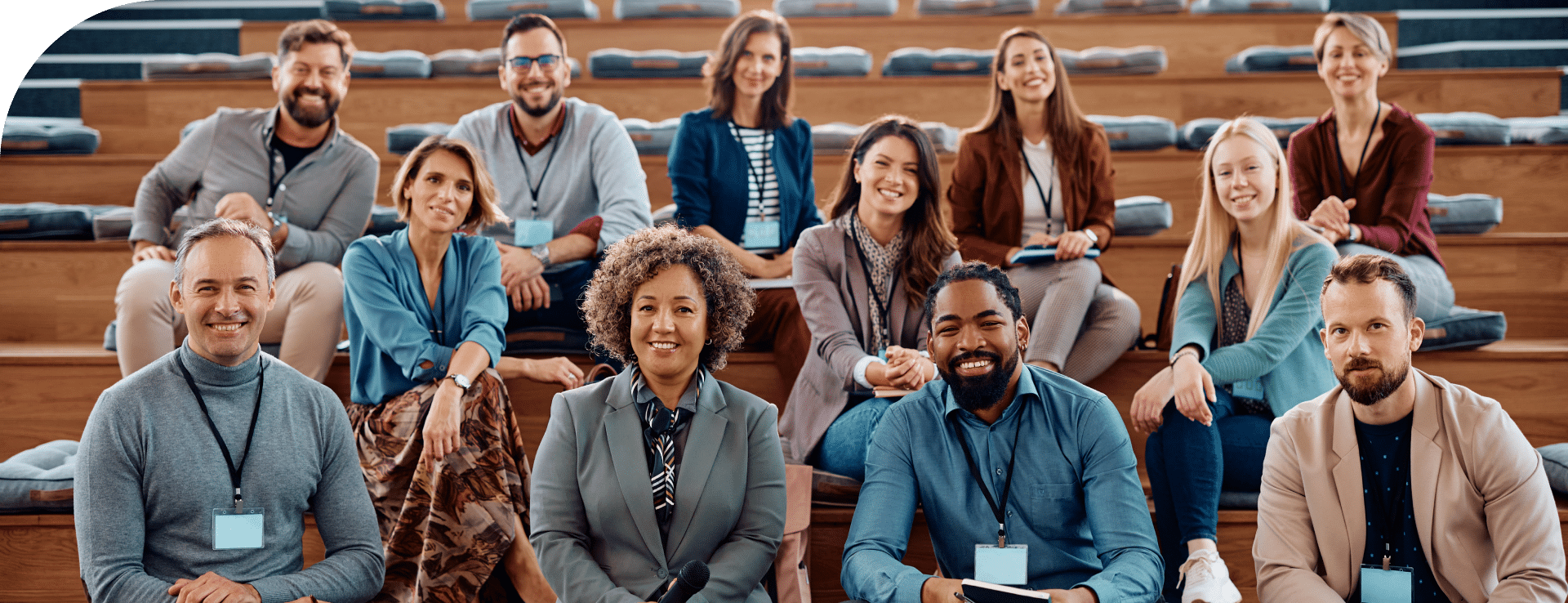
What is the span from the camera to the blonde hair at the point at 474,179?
7.97ft

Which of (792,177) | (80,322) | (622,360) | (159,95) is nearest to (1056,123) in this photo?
(792,177)

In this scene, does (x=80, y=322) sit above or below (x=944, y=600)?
above

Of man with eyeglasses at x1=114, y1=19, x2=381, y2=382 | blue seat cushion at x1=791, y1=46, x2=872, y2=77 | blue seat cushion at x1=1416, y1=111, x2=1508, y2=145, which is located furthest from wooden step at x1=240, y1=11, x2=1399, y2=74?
man with eyeglasses at x1=114, y1=19, x2=381, y2=382

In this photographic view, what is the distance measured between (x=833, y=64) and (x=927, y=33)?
582 millimetres

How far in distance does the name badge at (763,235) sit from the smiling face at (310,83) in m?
1.18

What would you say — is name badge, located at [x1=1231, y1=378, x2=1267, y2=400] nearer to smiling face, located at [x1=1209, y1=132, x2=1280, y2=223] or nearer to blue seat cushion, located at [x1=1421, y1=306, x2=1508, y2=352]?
smiling face, located at [x1=1209, y1=132, x2=1280, y2=223]

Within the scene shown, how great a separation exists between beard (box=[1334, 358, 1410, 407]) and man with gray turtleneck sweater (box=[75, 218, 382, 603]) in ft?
5.35

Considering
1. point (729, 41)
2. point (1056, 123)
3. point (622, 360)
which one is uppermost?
point (729, 41)

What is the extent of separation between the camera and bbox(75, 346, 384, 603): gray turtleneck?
163 cm

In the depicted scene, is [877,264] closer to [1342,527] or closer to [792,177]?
[792,177]

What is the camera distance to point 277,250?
8.99 feet

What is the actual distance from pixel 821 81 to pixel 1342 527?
2648 millimetres

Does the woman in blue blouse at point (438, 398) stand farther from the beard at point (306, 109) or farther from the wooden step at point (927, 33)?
the wooden step at point (927, 33)

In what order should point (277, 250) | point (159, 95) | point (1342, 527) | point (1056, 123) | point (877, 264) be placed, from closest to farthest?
point (1342, 527)
point (877, 264)
point (277, 250)
point (1056, 123)
point (159, 95)
